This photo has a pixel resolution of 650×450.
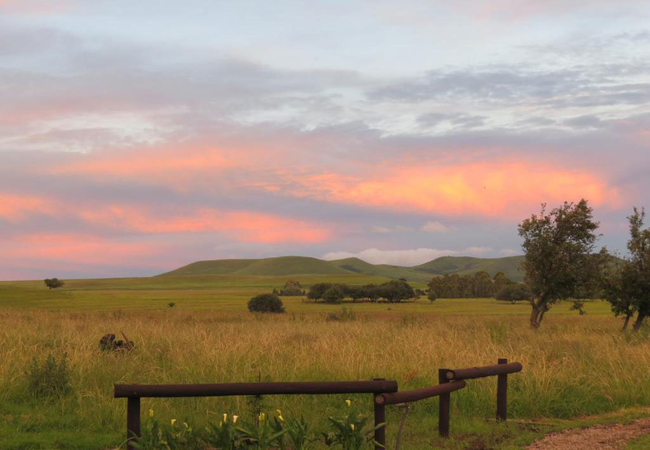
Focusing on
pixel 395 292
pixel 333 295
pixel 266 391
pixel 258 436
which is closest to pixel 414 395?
pixel 266 391

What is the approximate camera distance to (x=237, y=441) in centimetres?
790

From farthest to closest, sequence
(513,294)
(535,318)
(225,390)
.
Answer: (513,294) < (535,318) < (225,390)

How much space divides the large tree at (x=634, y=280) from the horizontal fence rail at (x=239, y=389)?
24973mm

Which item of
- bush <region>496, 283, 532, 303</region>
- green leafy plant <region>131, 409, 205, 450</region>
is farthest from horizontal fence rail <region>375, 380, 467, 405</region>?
bush <region>496, 283, 532, 303</region>

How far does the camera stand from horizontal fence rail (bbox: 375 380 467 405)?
28.5 feet

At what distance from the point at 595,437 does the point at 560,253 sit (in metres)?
23.7

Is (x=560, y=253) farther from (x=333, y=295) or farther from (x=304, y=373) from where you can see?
(x=333, y=295)

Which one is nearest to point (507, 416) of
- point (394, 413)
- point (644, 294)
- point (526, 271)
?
point (394, 413)

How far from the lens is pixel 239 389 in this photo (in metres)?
8.27

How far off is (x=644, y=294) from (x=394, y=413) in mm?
22188

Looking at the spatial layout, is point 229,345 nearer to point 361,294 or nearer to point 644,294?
point 644,294

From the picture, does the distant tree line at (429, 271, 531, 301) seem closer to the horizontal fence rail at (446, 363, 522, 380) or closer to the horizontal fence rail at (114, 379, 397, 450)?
the horizontal fence rail at (446, 363, 522, 380)

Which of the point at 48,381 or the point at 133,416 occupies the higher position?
the point at 133,416

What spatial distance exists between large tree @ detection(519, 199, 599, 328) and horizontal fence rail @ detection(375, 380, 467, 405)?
81.6 feet
